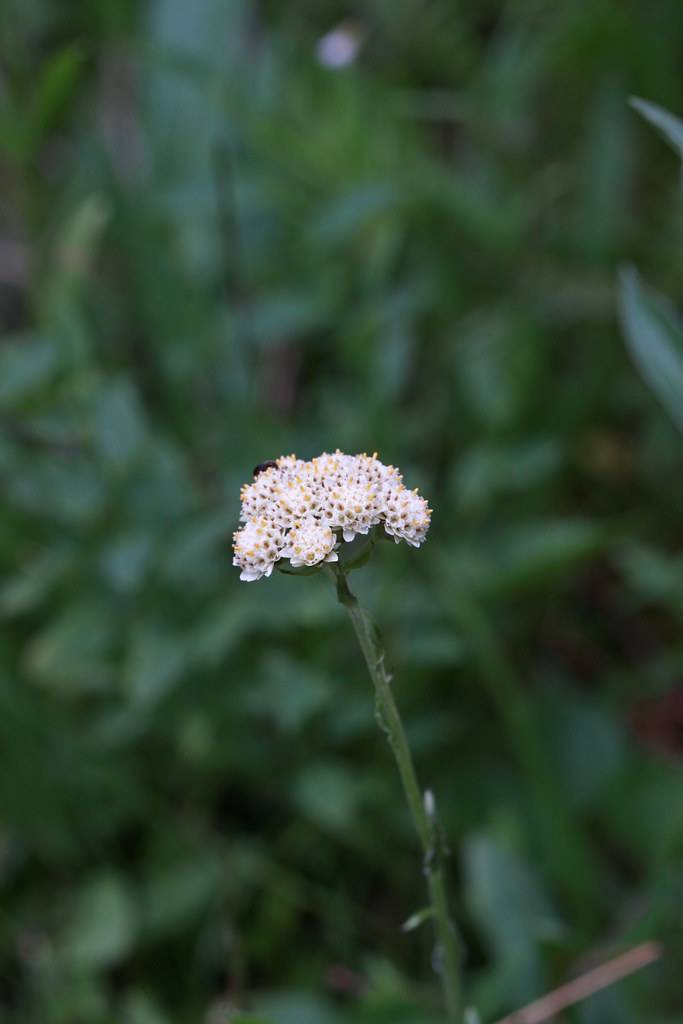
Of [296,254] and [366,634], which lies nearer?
[366,634]

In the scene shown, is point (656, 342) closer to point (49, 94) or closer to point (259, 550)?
point (259, 550)

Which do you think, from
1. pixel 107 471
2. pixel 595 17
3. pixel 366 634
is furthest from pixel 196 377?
pixel 366 634

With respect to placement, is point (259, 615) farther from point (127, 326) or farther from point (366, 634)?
point (127, 326)

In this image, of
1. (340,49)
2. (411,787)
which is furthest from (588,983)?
(340,49)

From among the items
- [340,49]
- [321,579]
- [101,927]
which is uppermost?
[340,49]

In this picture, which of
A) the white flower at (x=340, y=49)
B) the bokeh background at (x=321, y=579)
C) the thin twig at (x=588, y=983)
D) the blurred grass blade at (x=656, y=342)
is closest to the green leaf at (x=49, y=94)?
the bokeh background at (x=321, y=579)

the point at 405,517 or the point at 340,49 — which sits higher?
the point at 340,49
